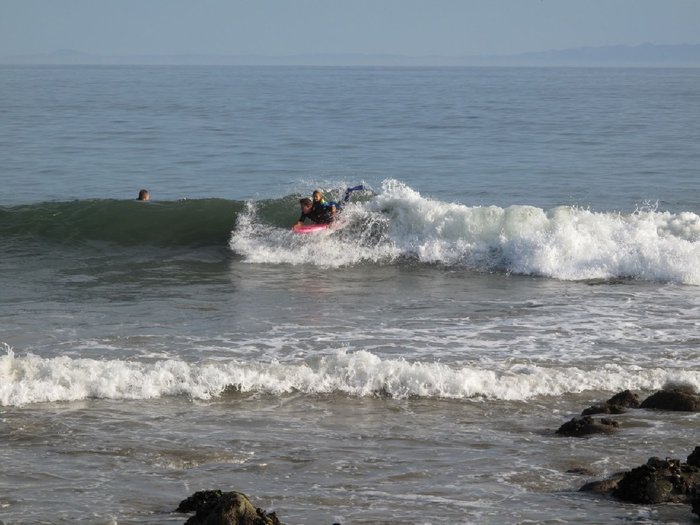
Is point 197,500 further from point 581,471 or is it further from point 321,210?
point 321,210

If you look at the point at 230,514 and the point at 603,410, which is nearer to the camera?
the point at 230,514

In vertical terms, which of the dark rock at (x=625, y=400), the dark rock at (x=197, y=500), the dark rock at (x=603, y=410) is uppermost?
the dark rock at (x=625, y=400)

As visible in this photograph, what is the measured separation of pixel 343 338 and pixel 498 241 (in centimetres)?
774

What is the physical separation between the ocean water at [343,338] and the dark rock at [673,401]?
0.98 feet

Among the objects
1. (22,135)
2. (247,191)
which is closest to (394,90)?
(22,135)

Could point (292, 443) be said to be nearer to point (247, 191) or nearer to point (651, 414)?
point (651, 414)

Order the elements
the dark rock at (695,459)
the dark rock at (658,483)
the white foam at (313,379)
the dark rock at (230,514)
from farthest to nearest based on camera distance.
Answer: the white foam at (313,379)
the dark rock at (695,459)
the dark rock at (658,483)
the dark rock at (230,514)

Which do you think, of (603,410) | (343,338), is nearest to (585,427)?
(603,410)

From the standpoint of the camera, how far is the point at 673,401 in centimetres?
1171

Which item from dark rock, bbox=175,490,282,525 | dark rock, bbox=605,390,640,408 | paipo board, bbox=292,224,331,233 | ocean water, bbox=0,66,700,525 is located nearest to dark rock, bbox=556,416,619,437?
ocean water, bbox=0,66,700,525

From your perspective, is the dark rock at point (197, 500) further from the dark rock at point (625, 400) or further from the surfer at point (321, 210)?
the surfer at point (321, 210)

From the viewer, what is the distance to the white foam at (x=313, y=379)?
12.5m

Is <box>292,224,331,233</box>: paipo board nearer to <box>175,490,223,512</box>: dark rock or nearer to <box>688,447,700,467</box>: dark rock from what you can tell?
<box>688,447,700,467</box>: dark rock

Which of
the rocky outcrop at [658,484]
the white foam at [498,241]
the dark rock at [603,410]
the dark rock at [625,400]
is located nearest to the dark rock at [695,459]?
the rocky outcrop at [658,484]
